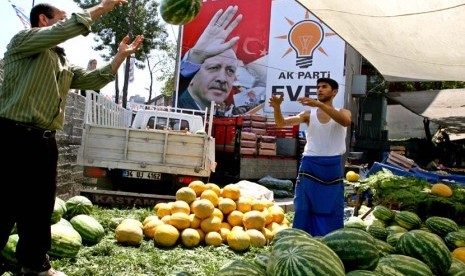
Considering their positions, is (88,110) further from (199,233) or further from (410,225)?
(410,225)

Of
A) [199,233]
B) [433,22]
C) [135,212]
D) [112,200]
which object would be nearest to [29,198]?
[199,233]

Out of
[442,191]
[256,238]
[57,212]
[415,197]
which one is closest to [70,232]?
[57,212]

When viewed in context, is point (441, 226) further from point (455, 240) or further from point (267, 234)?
point (267, 234)

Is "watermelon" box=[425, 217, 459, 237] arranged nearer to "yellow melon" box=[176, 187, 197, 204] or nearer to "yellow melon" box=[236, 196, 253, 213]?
"yellow melon" box=[236, 196, 253, 213]

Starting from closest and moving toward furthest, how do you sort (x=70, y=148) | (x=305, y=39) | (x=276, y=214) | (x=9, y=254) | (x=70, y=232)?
(x=9, y=254)
(x=70, y=232)
(x=276, y=214)
(x=70, y=148)
(x=305, y=39)

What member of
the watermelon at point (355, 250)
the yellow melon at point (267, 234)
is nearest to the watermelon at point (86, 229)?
the yellow melon at point (267, 234)

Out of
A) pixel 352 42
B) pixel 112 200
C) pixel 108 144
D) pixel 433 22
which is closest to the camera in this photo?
pixel 433 22

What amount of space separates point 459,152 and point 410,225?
14.0 metres

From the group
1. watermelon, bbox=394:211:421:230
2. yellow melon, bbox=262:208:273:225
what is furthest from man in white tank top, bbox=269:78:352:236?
yellow melon, bbox=262:208:273:225

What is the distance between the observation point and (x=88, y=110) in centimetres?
689

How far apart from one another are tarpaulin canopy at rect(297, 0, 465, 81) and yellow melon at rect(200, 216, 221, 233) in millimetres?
2580

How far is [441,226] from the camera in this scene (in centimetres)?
316

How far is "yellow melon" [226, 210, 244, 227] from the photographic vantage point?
5.06 metres

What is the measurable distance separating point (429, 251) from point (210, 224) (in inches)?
123
